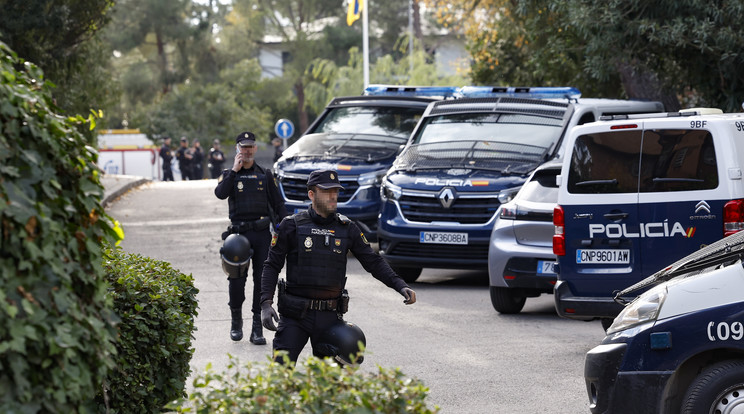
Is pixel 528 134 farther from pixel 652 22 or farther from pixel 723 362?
pixel 723 362

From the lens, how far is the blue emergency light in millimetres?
17808

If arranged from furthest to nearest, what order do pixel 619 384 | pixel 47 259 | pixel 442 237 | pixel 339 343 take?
pixel 442 237 → pixel 339 343 → pixel 619 384 → pixel 47 259

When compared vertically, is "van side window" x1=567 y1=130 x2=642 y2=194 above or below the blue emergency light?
below

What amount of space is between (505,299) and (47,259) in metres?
8.20

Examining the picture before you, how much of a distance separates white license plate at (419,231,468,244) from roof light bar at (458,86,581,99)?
9.25 feet

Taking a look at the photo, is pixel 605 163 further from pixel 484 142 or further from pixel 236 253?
pixel 484 142

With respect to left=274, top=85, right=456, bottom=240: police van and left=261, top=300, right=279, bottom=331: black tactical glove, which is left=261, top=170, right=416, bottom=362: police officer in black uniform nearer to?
left=261, top=300, right=279, bottom=331: black tactical glove

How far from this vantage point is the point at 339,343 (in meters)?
6.28

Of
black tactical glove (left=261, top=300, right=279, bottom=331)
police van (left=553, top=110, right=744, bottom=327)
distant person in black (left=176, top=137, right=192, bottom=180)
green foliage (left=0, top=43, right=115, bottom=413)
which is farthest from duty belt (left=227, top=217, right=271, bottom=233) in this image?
distant person in black (left=176, top=137, right=192, bottom=180)

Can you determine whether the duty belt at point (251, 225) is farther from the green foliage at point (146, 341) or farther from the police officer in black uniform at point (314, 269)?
the green foliage at point (146, 341)

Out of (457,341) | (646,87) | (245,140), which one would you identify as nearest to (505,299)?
(457,341)

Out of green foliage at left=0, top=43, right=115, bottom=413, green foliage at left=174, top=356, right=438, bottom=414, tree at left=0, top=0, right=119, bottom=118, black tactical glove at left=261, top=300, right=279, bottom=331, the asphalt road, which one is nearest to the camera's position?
green foliage at left=0, top=43, right=115, bottom=413

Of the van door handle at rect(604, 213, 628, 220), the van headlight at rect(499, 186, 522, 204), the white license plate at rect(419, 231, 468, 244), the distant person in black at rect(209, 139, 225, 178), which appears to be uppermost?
the van door handle at rect(604, 213, 628, 220)

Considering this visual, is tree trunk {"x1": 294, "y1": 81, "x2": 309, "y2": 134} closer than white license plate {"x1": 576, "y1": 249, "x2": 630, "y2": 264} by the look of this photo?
No
